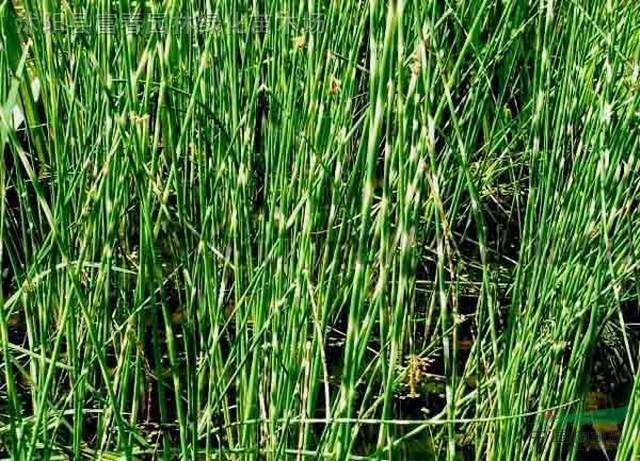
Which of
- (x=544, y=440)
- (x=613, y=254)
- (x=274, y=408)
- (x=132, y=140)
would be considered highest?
(x=132, y=140)

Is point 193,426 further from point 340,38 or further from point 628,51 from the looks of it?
point 628,51

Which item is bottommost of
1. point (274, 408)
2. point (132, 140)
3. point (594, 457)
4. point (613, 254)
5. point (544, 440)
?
point (594, 457)

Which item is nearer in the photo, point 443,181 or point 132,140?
point 132,140

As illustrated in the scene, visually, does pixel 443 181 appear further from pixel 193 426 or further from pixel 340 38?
pixel 193 426

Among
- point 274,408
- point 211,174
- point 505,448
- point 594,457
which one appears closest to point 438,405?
point 594,457

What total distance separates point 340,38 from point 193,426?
0.54 meters

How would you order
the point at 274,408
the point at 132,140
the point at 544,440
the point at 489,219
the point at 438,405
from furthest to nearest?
the point at 489,219
the point at 438,405
the point at 544,440
the point at 274,408
the point at 132,140

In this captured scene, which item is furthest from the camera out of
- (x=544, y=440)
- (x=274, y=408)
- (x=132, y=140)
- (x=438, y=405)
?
(x=438, y=405)

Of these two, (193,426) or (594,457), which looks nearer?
(193,426)

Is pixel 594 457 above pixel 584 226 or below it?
below

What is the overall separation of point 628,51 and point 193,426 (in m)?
0.86

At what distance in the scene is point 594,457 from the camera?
1.48 meters

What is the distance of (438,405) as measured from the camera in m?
1.59

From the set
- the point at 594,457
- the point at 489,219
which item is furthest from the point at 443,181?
the point at 489,219
